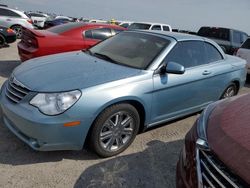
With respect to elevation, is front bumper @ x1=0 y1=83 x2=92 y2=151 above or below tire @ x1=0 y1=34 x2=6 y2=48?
above

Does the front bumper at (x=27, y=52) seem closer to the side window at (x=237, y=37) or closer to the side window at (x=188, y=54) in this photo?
the side window at (x=188, y=54)

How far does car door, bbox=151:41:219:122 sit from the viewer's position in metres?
3.59

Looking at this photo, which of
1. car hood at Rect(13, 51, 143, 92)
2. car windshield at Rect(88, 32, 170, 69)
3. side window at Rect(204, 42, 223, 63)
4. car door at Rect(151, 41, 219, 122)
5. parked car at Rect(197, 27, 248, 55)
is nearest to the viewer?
car hood at Rect(13, 51, 143, 92)

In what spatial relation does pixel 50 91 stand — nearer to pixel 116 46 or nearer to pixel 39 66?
pixel 39 66

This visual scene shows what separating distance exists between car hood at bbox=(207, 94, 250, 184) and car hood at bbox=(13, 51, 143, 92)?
134 centimetres

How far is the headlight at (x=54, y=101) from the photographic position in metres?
2.80

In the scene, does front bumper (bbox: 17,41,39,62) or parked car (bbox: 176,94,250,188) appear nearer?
parked car (bbox: 176,94,250,188)

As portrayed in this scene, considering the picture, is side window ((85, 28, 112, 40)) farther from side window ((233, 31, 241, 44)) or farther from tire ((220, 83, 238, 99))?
side window ((233, 31, 241, 44))

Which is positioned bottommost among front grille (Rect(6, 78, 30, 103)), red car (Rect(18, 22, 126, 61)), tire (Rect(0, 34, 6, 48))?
tire (Rect(0, 34, 6, 48))

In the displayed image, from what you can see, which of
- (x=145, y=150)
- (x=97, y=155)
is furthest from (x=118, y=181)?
(x=145, y=150)

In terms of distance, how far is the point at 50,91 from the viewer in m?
2.89

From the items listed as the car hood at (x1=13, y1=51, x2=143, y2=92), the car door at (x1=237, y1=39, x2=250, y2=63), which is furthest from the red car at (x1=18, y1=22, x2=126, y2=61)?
the car door at (x1=237, y1=39, x2=250, y2=63)

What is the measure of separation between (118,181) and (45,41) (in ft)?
14.0

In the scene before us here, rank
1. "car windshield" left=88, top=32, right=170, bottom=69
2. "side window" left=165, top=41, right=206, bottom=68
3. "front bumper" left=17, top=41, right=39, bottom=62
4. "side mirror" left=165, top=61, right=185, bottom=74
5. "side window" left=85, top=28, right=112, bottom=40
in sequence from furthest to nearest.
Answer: "side window" left=85, top=28, right=112, bottom=40 < "front bumper" left=17, top=41, right=39, bottom=62 < "side window" left=165, top=41, right=206, bottom=68 < "car windshield" left=88, top=32, right=170, bottom=69 < "side mirror" left=165, top=61, right=185, bottom=74
